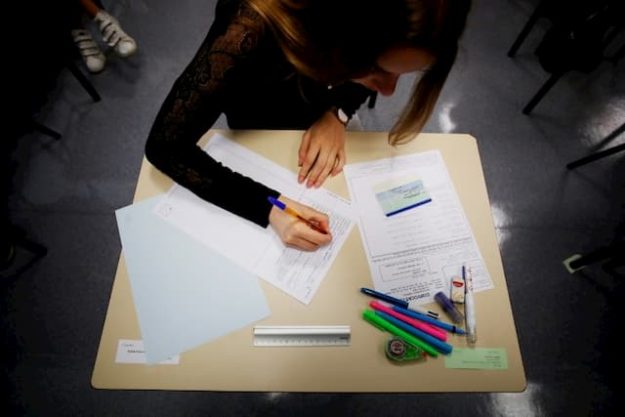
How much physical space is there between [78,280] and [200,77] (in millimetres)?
1231

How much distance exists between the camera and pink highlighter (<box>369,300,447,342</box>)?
752 millimetres

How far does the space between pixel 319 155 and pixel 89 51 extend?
70.7 inches

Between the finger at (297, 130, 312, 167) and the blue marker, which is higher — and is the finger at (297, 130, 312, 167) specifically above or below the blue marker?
above

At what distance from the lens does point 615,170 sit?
1830 mm

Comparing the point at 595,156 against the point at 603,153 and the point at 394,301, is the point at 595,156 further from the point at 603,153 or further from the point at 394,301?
the point at 394,301

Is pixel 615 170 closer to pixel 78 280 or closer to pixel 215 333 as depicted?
pixel 215 333

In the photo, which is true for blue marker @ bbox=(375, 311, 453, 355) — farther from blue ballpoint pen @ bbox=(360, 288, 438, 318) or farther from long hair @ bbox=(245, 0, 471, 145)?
long hair @ bbox=(245, 0, 471, 145)

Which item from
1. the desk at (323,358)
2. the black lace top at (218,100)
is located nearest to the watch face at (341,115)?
the black lace top at (218,100)

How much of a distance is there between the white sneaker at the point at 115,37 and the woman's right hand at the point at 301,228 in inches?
68.6

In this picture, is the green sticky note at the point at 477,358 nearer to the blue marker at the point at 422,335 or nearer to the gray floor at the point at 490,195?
the blue marker at the point at 422,335

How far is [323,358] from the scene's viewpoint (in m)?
0.75

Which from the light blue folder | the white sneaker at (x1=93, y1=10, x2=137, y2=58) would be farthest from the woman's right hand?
the white sneaker at (x1=93, y1=10, x2=137, y2=58)

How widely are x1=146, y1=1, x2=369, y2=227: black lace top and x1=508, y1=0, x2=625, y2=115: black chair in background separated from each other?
1622 millimetres

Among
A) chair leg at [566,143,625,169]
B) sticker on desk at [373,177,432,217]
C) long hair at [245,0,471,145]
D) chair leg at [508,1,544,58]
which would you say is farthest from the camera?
chair leg at [508,1,544,58]
